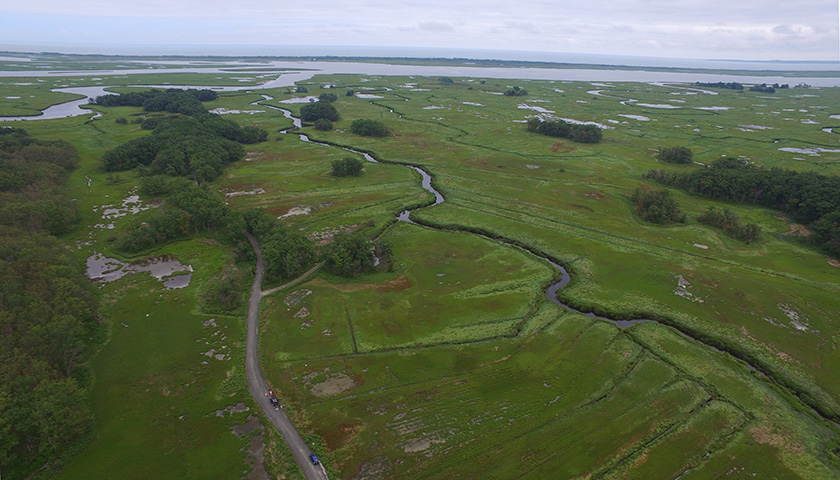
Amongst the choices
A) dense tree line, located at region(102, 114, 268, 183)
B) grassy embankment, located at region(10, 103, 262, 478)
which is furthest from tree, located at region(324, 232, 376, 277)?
dense tree line, located at region(102, 114, 268, 183)

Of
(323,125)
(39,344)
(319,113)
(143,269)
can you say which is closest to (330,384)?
(39,344)

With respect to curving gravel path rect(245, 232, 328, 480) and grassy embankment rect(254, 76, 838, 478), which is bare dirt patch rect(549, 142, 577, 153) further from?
curving gravel path rect(245, 232, 328, 480)

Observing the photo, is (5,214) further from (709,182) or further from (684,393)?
(709,182)

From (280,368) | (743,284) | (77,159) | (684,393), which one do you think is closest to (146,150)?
(77,159)

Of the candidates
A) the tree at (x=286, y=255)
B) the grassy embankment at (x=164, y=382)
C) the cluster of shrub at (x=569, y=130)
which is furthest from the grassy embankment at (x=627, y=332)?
the cluster of shrub at (x=569, y=130)

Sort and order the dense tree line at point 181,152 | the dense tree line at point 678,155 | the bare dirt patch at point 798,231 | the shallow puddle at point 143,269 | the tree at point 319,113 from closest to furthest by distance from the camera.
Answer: the shallow puddle at point 143,269, the bare dirt patch at point 798,231, the dense tree line at point 181,152, the dense tree line at point 678,155, the tree at point 319,113

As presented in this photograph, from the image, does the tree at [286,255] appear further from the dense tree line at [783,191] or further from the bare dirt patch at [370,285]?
the dense tree line at [783,191]

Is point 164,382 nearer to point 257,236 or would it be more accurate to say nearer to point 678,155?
point 257,236
